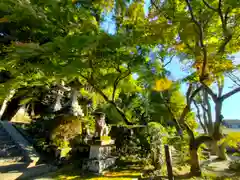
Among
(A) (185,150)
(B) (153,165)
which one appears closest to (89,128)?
(B) (153,165)

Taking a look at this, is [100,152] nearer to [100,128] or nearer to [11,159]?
[100,128]

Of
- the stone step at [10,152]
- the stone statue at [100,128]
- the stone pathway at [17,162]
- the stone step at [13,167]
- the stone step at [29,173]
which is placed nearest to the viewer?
the stone step at [29,173]

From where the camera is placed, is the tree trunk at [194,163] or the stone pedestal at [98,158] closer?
the stone pedestal at [98,158]

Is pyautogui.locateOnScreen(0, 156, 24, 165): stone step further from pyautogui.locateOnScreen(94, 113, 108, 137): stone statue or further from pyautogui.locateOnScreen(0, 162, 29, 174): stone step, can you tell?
Result: pyautogui.locateOnScreen(94, 113, 108, 137): stone statue

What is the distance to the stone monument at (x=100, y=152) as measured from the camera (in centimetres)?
598

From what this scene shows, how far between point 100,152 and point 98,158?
0.20 m

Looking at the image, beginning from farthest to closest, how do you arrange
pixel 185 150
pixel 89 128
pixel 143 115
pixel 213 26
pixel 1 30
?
1. pixel 1 30
2. pixel 143 115
3. pixel 89 128
4. pixel 185 150
5. pixel 213 26

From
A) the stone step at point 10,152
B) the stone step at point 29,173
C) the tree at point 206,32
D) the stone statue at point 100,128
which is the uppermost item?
the tree at point 206,32

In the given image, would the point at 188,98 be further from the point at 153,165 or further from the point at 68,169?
the point at 68,169

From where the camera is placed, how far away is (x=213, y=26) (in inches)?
246

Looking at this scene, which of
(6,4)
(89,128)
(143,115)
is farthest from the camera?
(143,115)

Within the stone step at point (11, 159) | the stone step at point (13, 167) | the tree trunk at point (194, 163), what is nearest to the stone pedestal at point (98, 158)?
the stone step at point (13, 167)

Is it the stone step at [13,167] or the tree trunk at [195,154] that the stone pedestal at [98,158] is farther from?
the tree trunk at [195,154]

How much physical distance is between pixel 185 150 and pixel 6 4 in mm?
7818
